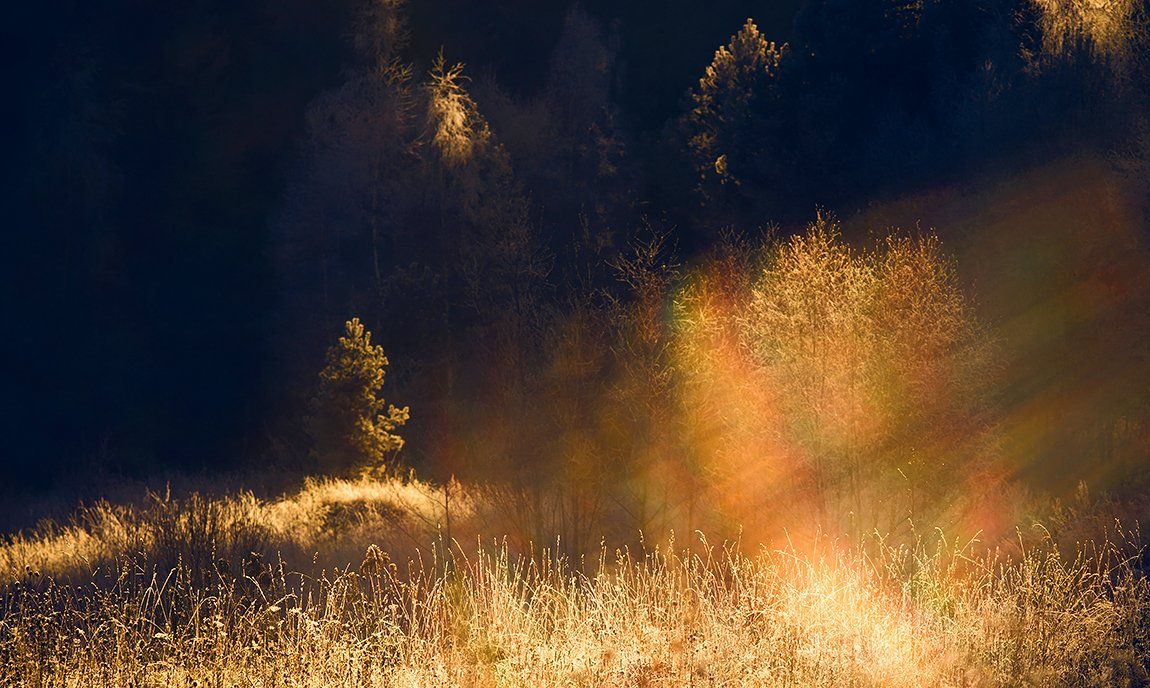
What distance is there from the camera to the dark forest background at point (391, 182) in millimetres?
24016

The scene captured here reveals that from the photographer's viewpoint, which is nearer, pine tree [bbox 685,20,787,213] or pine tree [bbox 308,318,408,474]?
pine tree [bbox 308,318,408,474]

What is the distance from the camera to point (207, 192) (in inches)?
1468

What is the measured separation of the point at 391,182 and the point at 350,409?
1104 centimetres

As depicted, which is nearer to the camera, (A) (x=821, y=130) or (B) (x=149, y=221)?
(A) (x=821, y=130)

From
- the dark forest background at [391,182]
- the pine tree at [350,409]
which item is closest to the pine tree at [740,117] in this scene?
the dark forest background at [391,182]

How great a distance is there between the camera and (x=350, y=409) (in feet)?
68.9

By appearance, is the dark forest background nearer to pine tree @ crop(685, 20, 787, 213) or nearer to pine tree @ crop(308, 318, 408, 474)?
pine tree @ crop(685, 20, 787, 213)

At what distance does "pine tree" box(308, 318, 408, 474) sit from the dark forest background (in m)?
2.62

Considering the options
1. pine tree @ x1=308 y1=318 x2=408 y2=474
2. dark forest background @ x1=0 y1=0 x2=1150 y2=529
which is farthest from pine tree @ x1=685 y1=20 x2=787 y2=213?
pine tree @ x1=308 y1=318 x2=408 y2=474

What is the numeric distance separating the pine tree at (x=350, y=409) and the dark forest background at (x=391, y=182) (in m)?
2.62

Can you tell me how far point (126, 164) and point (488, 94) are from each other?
11964 millimetres

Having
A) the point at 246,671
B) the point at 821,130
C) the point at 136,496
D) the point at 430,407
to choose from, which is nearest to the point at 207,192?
the point at 430,407

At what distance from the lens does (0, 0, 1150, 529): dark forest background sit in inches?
945

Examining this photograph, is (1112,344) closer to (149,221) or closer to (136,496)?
(136,496)
